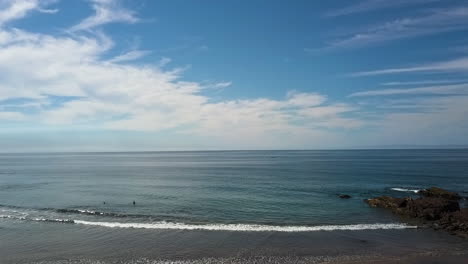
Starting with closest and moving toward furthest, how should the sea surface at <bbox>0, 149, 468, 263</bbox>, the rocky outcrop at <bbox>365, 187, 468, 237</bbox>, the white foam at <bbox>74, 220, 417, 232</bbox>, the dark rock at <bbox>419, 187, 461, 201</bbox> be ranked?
the sea surface at <bbox>0, 149, 468, 263</bbox>, the white foam at <bbox>74, 220, 417, 232</bbox>, the rocky outcrop at <bbox>365, 187, 468, 237</bbox>, the dark rock at <bbox>419, 187, 461, 201</bbox>

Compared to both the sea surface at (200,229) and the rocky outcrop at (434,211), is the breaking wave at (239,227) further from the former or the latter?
the rocky outcrop at (434,211)

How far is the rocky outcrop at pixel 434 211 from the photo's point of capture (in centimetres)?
3082

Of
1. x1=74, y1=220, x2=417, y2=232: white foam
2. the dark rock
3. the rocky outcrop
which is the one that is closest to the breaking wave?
x1=74, y1=220, x2=417, y2=232: white foam

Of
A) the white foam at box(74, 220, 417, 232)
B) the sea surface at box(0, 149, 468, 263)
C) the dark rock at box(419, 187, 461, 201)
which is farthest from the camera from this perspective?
the dark rock at box(419, 187, 461, 201)

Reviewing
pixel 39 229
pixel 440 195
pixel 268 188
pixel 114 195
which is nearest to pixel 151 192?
pixel 114 195

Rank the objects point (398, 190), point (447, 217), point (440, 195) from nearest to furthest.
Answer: point (447, 217) < point (440, 195) < point (398, 190)

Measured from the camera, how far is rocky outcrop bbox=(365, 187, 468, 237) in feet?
101

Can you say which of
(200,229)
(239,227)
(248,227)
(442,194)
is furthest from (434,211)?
(200,229)

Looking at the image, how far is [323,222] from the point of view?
33.4 meters

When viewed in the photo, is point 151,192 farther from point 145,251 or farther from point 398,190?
point 398,190

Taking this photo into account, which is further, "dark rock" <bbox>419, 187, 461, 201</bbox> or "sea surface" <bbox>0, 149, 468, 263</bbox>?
"dark rock" <bbox>419, 187, 461, 201</bbox>

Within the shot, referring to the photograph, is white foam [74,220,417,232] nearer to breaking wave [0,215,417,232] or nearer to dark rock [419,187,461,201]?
breaking wave [0,215,417,232]

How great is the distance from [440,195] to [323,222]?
2641 centimetres

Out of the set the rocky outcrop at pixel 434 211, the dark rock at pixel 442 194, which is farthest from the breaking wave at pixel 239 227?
the dark rock at pixel 442 194
